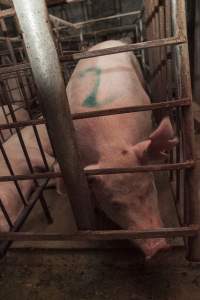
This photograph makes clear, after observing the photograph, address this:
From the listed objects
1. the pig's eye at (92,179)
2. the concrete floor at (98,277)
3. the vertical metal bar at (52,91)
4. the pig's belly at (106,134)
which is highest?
the vertical metal bar at (52,91)

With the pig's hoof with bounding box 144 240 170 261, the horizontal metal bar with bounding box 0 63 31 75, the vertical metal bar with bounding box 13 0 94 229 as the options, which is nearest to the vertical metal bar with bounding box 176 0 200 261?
the pig's hoof with bounding box 144 240 170 261

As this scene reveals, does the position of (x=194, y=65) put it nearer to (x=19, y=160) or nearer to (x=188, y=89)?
(x=19, y=160)

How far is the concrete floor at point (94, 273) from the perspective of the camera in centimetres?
155

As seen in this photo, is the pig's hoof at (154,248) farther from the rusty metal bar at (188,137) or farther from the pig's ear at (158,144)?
the pig's ear at (158,144)

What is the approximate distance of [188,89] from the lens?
1.15 m

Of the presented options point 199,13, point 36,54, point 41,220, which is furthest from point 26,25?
point 199,13

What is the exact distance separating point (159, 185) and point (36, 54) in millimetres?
1745

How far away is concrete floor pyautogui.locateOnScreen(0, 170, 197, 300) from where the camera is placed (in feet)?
5.10

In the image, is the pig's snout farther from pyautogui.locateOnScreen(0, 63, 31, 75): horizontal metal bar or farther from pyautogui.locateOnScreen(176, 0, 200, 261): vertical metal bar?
pyautogui.locateOnScreen(0, 63, 31, 75): horizontal metal bar

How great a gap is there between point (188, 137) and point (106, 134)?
0.76 meters

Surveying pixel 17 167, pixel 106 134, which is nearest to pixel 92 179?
pixel 106 134

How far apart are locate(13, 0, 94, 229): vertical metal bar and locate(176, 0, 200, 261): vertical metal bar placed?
0.50 meters

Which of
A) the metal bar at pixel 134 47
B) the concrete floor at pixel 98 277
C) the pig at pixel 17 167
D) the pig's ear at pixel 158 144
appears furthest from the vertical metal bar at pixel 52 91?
the pig at pixel 17 167

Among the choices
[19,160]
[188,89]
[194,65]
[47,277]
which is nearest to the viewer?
[188,89]
